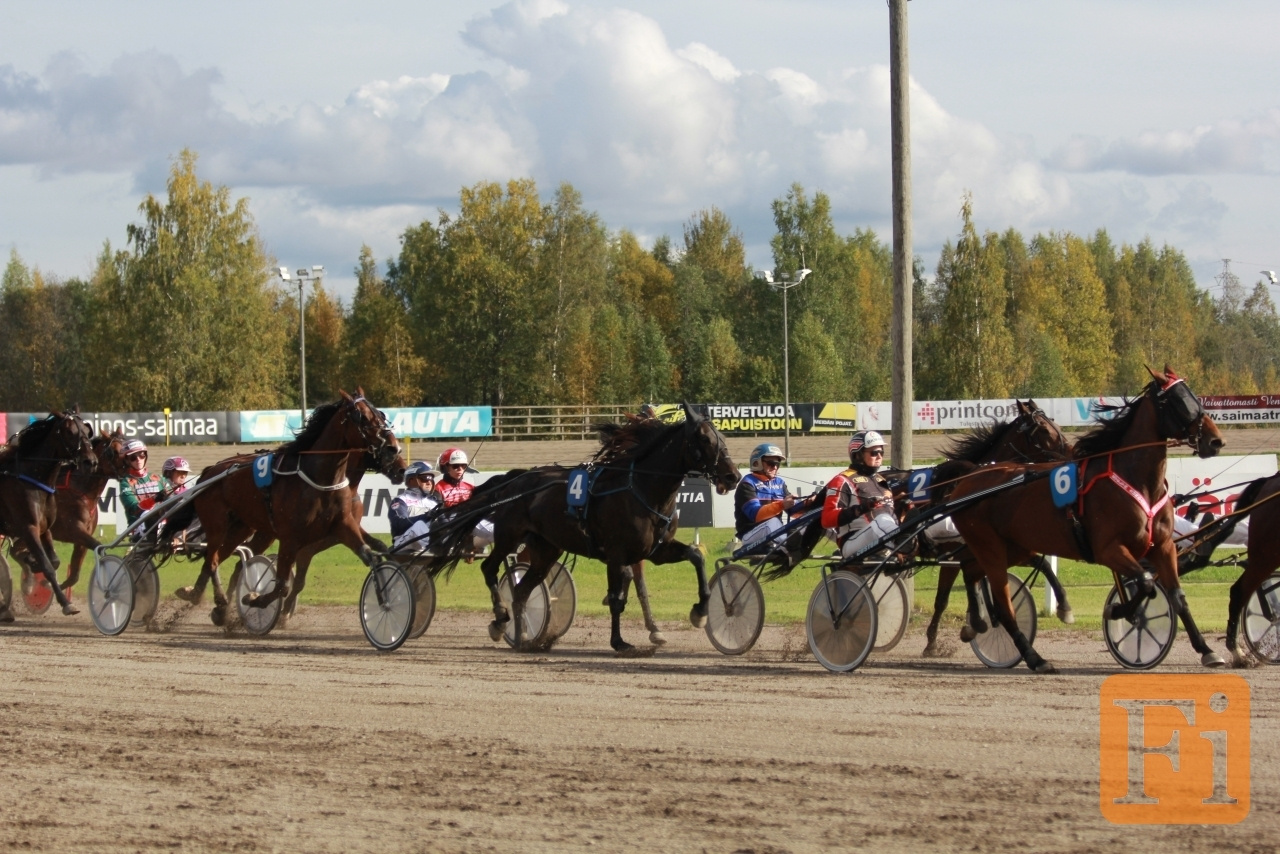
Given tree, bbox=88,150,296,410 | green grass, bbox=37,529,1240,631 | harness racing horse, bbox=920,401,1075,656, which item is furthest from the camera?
tree, bbox=88,150,296,410

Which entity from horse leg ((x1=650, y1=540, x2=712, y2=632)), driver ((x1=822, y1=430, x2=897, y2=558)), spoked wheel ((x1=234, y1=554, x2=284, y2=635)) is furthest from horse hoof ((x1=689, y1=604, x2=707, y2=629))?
spoked wheel ((x1=234, y1=554, x2=284, y2=635))

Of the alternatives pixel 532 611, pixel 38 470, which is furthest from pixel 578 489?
pixel 38 470

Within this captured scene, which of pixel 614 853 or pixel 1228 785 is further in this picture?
pixel 1228 785

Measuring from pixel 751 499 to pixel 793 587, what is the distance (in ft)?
18.9

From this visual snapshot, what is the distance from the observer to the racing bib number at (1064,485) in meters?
8.47

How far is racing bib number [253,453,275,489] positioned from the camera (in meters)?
11.5

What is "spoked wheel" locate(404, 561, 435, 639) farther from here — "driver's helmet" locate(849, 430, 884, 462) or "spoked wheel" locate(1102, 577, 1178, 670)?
"spoked wheel" locate(1102, 577, 1178, 670)

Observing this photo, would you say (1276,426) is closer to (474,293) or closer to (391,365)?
(474,293)

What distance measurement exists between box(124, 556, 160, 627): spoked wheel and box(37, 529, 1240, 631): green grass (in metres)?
2.41

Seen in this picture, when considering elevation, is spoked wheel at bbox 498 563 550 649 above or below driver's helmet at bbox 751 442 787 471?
below

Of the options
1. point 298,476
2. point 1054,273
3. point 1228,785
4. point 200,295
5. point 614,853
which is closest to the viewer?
point 614,853

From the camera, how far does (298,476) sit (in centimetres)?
1135

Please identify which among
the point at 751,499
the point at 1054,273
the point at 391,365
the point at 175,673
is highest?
the point at 1054,273

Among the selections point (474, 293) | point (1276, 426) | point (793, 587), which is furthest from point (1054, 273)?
point (793, 587)
